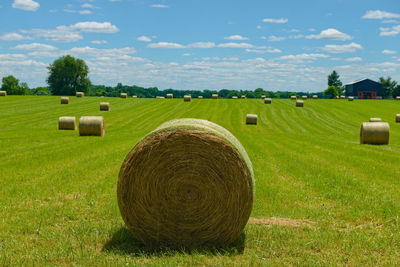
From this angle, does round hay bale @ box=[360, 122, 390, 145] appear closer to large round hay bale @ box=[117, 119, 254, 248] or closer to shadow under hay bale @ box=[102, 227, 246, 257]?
shadow under hay bale @ box=[102, 227, 246, 257]

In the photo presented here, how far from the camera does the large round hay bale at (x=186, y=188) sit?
23.6ft

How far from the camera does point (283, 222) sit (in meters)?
8.73

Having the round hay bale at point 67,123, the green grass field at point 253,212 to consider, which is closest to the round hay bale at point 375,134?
the green grass field at point 253,212

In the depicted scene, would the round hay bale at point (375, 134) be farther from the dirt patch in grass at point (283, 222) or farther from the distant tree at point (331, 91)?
the distant tree at point (331, 91)

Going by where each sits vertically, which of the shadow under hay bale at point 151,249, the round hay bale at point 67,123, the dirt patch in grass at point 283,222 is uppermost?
the round hay bale at point 67,123

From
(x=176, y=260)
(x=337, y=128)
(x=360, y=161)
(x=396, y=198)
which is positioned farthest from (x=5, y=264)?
(x=337, y=128)

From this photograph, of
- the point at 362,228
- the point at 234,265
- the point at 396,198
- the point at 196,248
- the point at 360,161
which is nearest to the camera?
the point at 234,265

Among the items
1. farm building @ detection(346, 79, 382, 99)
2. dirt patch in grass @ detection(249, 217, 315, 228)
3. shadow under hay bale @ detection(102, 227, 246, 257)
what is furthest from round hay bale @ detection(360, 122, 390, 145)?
farm building @ detection(346, 79, 382, 99)

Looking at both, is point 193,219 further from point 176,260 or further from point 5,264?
point 5,264

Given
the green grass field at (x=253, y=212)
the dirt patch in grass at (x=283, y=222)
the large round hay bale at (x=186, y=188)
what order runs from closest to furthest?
the green grass field at (x=253, y=212) < the large round hay bale at (x=186, y=188) < the dirt patch in grass at (x=283, y=222)

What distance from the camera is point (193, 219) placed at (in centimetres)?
728

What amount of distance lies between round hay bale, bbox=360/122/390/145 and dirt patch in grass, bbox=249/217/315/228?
17.9 meters

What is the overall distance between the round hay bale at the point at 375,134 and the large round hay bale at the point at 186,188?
65.5ft

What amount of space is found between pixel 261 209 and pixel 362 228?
2.33 metres
